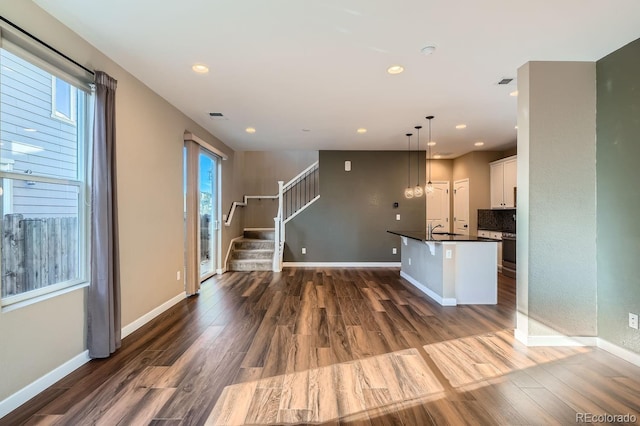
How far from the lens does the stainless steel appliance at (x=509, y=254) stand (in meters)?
5.65

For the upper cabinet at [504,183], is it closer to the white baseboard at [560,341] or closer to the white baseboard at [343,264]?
the white baseboard at [343,264]

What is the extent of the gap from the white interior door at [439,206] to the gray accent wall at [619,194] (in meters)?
5.26

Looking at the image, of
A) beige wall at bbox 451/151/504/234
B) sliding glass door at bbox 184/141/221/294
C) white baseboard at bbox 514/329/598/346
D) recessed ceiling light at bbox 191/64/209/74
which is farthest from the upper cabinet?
sliding glass door at bbox 184/141/221/294

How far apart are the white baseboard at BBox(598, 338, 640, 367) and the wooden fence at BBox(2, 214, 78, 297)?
191 inches

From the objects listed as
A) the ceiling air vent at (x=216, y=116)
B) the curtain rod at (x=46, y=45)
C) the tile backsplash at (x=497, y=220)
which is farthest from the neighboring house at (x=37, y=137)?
the tile backsplash at (x=497, y=220)

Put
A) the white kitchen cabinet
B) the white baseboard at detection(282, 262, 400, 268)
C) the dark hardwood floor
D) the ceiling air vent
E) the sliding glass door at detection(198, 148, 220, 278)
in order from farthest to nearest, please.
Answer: the white baseboard at detection(282, 262, 400, 268)
the white kitchen cabinet
the sliding glass door at detection(198, 148, 220, 278)
the ceiling air vent
the dark hardwood floor


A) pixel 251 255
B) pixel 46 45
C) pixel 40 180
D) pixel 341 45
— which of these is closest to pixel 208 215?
pixel 251 255

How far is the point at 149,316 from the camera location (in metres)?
3.48

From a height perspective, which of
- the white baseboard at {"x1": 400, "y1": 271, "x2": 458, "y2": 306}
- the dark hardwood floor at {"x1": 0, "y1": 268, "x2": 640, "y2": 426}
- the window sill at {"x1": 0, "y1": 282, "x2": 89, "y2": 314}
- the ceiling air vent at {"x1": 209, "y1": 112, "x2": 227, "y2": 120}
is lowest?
the dark hardwood floor at {"x1": 0, "y1": 268, "x2": 640, "y2": 426}

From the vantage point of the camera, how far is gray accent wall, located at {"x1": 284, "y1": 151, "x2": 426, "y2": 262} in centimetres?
708

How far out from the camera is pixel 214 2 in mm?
2078

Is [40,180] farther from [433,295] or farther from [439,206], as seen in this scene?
[439,206]

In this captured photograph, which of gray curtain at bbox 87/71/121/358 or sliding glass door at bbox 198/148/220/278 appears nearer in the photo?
gray curtain at bbox 87/71/121/358

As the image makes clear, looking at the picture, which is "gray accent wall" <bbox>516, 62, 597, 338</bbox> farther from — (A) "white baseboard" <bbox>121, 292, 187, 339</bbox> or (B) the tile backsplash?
(A) "white baseboard" <bbox>121, 292, 187, 339</bbox>
